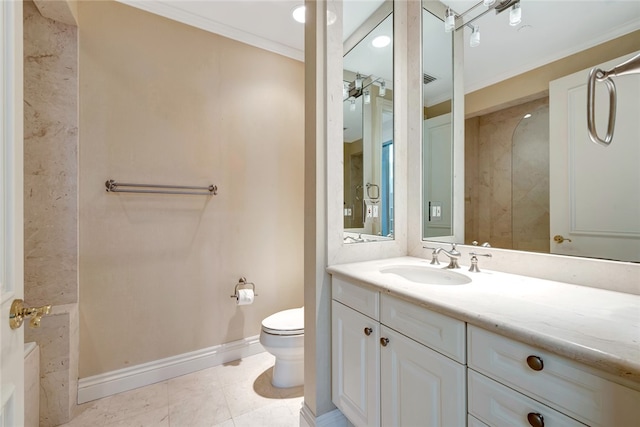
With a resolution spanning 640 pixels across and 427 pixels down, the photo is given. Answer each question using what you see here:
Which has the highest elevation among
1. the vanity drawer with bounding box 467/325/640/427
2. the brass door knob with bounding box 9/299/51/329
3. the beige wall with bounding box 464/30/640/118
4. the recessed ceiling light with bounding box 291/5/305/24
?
the recessed ceiling light with bounding box 291/5/305/24

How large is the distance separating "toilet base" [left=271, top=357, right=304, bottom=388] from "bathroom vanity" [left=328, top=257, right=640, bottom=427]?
0.54 m

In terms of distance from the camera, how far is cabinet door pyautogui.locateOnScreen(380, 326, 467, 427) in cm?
84

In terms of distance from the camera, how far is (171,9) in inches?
75.0

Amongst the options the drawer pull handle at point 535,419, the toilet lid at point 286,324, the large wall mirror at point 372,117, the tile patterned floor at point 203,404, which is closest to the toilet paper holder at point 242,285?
the toilet lid at point 286,324

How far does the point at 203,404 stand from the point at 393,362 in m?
1.31

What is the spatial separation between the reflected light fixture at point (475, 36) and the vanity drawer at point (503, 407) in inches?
62.5

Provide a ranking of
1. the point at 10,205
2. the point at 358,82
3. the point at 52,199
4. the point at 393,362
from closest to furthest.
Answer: the point at 10,205 < the point at 393,362 < the point at 52,199 < the point at 358,82

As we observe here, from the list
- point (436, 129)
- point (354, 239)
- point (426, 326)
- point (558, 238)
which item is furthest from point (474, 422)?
point (436, 129)

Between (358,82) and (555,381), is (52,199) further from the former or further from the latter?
(555,381)

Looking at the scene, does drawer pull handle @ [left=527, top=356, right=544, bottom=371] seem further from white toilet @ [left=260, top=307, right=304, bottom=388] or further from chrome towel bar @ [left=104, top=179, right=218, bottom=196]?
chrome towel bar @ [left=104, top=179, right=218, bottom=196]

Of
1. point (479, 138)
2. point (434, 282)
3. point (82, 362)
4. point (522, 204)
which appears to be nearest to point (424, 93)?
point (479, 138)

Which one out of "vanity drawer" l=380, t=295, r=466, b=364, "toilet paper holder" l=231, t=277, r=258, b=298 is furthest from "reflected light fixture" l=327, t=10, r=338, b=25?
"toilet paper holder" l=231, t=277, r=258, b=298

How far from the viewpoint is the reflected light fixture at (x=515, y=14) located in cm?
129

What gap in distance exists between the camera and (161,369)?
1.88 m
